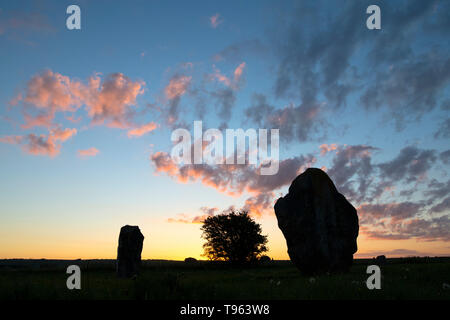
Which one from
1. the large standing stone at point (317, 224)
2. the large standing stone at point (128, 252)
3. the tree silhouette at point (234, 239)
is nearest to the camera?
the large standing stone at point (317, 224)

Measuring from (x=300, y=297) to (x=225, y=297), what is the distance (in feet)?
7.81

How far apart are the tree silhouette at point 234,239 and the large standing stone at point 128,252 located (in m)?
25.4

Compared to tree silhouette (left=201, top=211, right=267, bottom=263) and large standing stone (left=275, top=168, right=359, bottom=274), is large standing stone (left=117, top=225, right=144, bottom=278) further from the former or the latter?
tree silhouette (left=201, top=211, right=267, bottom=263)

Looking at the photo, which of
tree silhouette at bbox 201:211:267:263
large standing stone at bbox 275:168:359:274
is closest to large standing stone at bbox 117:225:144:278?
large standing stone at bbox 275:168:359:274

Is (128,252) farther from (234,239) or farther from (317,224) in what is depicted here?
(234,239)

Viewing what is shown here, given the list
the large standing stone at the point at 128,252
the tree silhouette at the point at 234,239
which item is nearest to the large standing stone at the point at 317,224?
the large standing stone at the point at 128,252

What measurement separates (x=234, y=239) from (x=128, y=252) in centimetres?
2662

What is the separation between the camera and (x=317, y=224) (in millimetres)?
25578

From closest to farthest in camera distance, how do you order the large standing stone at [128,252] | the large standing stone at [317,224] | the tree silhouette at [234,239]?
the large standing stone at [317,224]
the large standing stone at [128,252]
the tree silhouette at [234,239]

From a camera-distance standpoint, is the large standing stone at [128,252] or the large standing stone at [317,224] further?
the large standing stone at [128,252]

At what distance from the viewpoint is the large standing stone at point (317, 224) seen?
25.2 m

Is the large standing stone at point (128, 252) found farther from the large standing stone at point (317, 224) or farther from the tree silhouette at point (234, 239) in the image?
the tree silhouette at point (234, 239)
